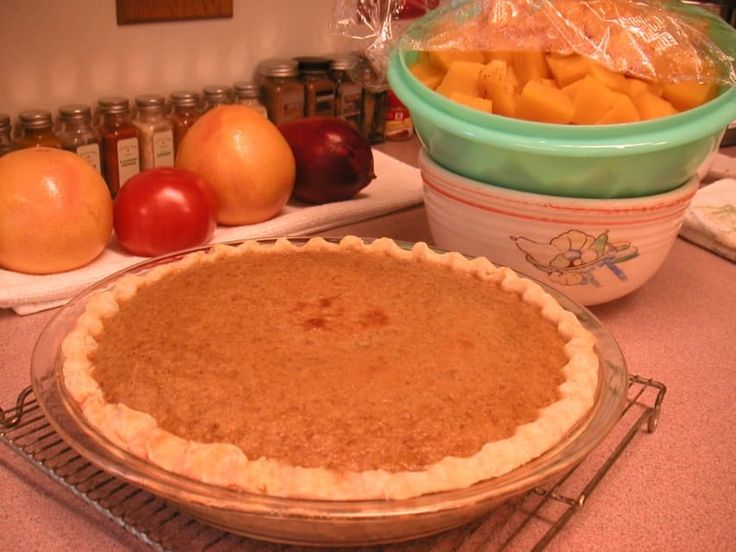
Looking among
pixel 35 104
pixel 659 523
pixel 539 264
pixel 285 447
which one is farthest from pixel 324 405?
pixel 35 104

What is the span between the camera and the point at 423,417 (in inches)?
26.9

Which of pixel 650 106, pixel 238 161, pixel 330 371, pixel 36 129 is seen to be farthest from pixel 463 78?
pixel 36 129

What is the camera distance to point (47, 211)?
111cm

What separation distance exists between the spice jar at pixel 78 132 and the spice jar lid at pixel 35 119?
0.05 m

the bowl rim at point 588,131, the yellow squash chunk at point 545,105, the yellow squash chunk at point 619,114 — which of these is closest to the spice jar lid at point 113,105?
the bowl rim at point 588,131

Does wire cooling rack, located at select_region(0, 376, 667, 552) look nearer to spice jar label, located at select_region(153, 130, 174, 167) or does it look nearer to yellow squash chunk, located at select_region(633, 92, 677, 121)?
yellow squash chunk, located at select_region(633, 92, 677, 121)

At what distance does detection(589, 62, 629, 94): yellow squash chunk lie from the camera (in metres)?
1.07

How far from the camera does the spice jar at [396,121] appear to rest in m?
1.97

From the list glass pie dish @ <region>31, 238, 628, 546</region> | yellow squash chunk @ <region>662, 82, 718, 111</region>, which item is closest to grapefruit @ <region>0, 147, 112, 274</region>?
glass pie dish @ <region>31, 238, 628, 546</region>

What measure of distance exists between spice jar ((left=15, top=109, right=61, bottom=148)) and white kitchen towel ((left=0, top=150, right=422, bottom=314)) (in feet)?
0.92

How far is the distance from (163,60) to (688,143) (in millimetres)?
1135

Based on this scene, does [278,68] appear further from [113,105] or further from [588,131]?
[588,131]

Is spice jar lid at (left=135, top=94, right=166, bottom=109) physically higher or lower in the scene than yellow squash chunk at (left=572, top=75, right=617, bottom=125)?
lower

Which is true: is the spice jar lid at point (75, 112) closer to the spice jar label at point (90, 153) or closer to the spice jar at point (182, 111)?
the spice jar label at point (90, 153)
